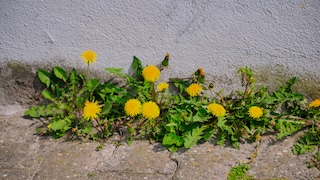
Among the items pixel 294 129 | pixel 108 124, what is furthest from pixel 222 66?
pixel 108 124

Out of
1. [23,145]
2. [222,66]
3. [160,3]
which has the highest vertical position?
[160,3]

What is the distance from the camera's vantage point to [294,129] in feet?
8.12

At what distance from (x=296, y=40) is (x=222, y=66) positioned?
55cm

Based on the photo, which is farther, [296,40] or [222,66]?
[222,66]

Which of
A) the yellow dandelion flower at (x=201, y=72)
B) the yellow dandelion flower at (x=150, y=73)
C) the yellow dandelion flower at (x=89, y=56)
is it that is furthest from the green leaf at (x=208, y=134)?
the yellow dandelion flower at (x=89, y=56)

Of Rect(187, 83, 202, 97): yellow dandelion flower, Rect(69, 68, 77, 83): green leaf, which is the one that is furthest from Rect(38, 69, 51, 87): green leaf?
Rect(187, 83, 202, 97): yellow dandelion flower

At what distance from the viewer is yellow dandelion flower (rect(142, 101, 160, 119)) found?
2484 mm

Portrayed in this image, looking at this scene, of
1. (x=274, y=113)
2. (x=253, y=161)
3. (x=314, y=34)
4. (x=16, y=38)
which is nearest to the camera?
(x=253, y=161)

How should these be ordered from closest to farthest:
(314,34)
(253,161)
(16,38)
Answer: (253,161) < (314,34) < (16,38)

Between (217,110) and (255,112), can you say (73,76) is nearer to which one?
(217,110)

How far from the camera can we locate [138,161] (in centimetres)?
238

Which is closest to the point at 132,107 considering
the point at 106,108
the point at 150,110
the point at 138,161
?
the point at 150,110

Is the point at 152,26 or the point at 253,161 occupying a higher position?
the point at 152,26

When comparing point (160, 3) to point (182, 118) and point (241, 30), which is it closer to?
point (241, 30)
